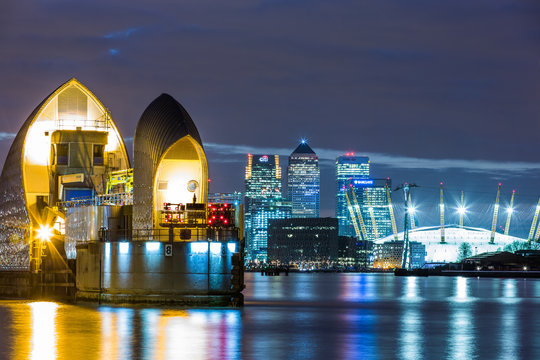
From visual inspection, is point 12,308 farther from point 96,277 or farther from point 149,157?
point 149,157

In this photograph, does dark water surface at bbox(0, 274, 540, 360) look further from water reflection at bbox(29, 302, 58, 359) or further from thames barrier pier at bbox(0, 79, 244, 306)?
thames barrier pier at bbox(0, 79, 244, 306)

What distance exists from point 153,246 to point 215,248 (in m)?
3.50

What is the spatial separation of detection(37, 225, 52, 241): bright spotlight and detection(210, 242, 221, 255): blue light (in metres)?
22.4

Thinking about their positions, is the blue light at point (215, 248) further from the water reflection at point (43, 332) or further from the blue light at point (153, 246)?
the water reflection at point (43, 332)

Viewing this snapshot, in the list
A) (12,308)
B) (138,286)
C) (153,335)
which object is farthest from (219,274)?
(153,335)

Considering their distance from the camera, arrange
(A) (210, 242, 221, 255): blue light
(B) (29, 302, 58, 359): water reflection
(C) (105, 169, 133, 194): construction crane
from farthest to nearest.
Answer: (C) (105, 169, 133, 194): construction crane → (A) (210, 242, 221, 255): blue light → (B) (29, 302, 58, 359): water reflection

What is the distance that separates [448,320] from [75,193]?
115 feet

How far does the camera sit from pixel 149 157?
5556cm

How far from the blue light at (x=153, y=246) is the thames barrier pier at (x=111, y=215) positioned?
0.06 meters

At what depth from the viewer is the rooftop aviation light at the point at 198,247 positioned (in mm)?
51188

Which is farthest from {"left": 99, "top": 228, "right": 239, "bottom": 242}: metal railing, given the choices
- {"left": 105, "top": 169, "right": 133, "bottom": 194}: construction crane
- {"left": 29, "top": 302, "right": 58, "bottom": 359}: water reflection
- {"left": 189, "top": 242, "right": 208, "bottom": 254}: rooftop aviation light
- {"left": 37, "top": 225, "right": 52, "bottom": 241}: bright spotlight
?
{"left": 37, "top": 225, "right": 52, "bottom": 241}: bright spotlight

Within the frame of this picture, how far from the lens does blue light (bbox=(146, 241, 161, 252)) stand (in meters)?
Answer: 51.6

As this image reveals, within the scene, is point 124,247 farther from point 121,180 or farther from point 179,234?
point 121,180

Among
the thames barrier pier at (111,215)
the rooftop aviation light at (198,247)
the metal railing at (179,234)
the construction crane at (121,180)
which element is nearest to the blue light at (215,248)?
the thames barrier pier at (111,215)
